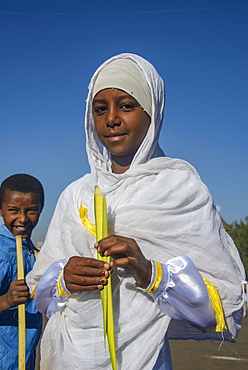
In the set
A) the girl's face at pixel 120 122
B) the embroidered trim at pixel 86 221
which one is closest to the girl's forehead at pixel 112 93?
the girl's face at pixel 120 122

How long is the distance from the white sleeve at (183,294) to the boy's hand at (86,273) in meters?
0.20

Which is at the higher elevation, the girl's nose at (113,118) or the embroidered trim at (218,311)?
the girl's nose at (113,118)

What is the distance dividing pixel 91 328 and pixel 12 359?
127 centimetres

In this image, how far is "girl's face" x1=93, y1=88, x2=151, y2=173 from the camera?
2.34 metres

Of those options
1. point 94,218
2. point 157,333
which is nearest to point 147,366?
point 157,333

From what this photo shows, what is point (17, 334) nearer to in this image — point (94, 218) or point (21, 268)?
point (21, 268)

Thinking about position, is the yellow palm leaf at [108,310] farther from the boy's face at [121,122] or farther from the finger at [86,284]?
the boy's face at [121,122]

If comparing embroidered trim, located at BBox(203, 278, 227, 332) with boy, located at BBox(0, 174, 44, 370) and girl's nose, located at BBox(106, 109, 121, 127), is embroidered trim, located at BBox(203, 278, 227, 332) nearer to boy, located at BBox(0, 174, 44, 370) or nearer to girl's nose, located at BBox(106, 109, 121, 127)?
→ girl's nose, located at BBox(106, 109, 121, 127)

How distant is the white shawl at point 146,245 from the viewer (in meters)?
2.16

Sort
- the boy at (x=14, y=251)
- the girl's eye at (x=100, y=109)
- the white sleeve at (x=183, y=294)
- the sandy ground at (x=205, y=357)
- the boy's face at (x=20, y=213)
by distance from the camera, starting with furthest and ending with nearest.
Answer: the sandy ground at (x=205, y=357) < the boy's face at (x=20, y=213) < the boy at (x=14, y=251) < the girl's eye at (x=100, y=109) < the white sleeve at (x=183, y=294)

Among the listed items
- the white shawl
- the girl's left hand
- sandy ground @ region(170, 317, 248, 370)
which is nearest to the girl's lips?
the white shawl

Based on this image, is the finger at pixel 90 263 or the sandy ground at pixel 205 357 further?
the sandy ground at pixel 205 357

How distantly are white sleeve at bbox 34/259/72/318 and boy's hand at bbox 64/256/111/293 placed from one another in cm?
24

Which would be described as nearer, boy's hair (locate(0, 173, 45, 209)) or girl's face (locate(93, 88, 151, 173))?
girl's face (locate(93, 88, 151, 173))
